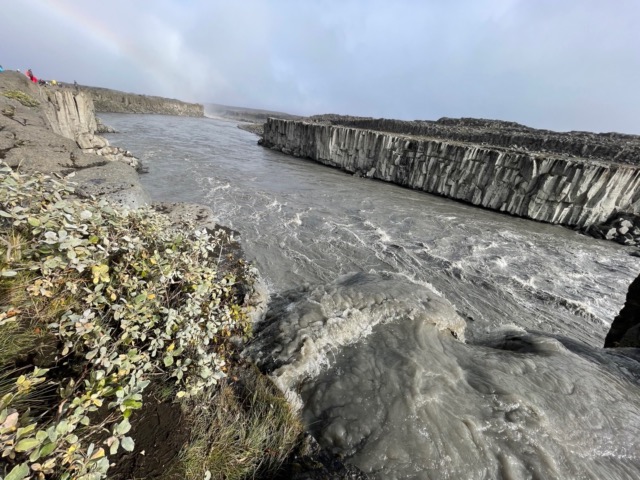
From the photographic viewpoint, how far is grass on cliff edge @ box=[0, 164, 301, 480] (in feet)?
5.91

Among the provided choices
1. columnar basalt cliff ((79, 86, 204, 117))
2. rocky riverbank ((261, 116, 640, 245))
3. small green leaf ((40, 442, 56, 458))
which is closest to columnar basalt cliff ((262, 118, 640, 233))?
rocky riverbank ((261, 116, 640, 245))

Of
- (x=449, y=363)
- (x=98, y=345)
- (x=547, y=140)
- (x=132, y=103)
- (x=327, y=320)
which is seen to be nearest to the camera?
(x=98, y=345)

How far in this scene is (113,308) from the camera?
2.46m

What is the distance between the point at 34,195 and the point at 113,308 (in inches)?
49.5

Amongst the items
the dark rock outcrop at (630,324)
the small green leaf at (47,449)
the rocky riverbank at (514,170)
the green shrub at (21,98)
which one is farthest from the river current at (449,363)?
the green shrub at (21,98)

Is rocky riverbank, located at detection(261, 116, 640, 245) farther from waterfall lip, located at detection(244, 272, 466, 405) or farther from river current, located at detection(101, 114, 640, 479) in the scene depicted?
waterfall lip, located at detection(244, 272, 466, 405)

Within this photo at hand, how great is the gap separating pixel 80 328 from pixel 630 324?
945 centimetres

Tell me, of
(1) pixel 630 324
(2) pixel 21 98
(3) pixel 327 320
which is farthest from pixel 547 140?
(2) pixel 21 98

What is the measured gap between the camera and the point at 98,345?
7.13 ft

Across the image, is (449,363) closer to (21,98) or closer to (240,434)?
(240,434)

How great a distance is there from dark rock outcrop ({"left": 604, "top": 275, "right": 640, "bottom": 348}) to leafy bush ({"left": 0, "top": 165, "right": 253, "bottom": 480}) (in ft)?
26.5

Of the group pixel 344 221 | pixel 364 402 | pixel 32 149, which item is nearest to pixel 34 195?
pixel 364 402

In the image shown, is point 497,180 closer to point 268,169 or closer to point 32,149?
point 268,169

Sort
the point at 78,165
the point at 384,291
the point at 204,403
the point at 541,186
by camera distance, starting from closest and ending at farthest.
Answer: the point at 204,403
the point at 384,291
the point at 78,165
the point at 541,186
